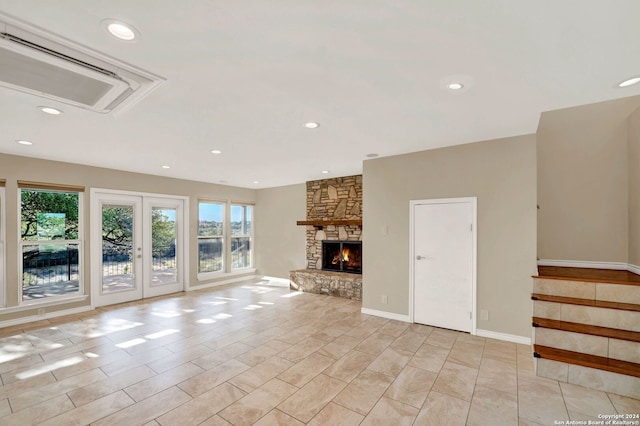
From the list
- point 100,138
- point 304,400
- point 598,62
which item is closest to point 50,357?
point 100,138

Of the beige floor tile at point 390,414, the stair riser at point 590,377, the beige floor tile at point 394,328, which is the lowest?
the beige floor tile at point 394,328

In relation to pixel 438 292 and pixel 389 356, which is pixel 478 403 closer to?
pixel 389 356

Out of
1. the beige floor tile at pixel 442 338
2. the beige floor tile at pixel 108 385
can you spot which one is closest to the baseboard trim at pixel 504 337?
the beige floor tile at pixel 442 338

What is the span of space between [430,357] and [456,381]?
0.49 meters

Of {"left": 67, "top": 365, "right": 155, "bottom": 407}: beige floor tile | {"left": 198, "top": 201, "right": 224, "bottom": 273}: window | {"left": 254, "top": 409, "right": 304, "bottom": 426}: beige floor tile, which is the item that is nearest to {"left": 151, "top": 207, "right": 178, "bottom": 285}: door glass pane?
{"left": 198, "top": 201, "right": 224, "bottom": 273}: window

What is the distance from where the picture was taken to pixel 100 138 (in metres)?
3.49

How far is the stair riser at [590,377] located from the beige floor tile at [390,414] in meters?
1.45

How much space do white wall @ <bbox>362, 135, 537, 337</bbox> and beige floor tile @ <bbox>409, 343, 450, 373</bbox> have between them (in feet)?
2.67

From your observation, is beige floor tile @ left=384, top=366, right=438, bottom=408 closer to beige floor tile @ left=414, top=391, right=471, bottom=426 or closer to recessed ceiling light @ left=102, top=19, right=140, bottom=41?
beige floor tile @ left=414, top=391, right=471, bottom=426

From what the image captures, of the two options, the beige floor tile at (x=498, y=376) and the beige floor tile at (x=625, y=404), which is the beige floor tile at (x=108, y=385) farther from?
the beige floor tile at (x=625, y=404)

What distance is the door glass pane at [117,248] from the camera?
209 inches

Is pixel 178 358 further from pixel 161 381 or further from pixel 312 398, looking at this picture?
pixel 312 398

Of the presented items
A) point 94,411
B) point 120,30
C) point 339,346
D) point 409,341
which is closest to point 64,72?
point 120,30

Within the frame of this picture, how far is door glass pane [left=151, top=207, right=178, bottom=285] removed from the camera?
6.02 m
